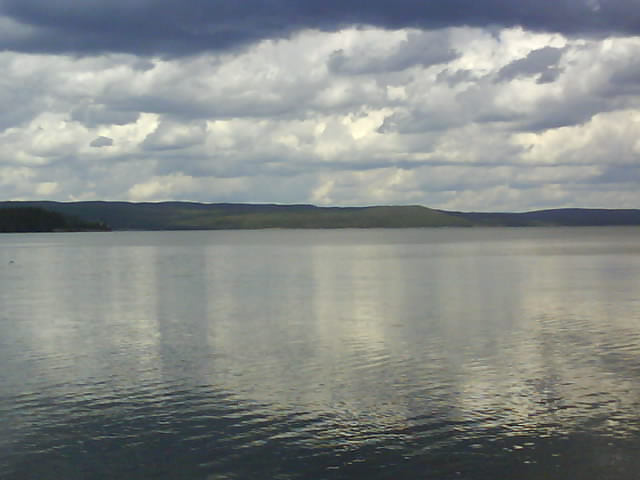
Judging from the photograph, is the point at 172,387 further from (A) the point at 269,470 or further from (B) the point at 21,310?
(B) the point at 21,310

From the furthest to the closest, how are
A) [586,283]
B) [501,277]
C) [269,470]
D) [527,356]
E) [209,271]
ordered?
[209,271] < [501,277] < [586,283] < [527,356] < [269,470]

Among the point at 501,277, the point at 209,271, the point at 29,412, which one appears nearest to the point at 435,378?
the point at 29,412

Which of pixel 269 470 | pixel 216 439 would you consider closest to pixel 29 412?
pixel 216 439

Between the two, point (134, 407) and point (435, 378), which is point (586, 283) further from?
point (134, 407)

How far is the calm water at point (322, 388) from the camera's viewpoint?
2208 cm

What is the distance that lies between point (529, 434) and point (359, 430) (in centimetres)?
481

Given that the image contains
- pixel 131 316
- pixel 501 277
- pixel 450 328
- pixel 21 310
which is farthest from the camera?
pixel 501 277

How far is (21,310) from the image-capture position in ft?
191

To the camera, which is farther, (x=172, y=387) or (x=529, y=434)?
(x=172, y=387)

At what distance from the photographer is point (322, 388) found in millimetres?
30234

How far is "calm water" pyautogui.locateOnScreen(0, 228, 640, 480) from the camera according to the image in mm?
22078

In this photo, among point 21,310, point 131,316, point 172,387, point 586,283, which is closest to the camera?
point 172,387

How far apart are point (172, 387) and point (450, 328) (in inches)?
772

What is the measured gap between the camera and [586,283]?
252ft
